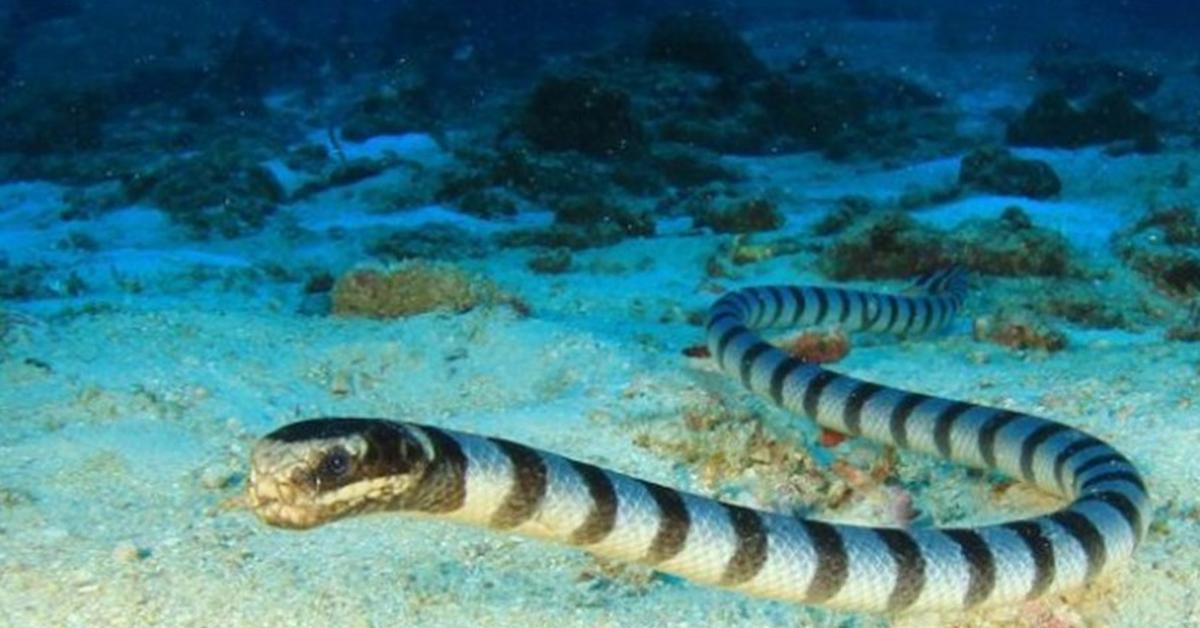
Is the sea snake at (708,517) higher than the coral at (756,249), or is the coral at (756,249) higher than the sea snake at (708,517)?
the sea snake at (708,517)

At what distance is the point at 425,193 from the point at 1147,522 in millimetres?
8830

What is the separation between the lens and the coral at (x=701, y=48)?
1587 centimetres

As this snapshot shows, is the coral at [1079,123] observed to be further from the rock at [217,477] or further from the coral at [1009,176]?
the rock at [217,477]

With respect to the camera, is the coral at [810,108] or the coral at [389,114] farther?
the coral at [389,114]

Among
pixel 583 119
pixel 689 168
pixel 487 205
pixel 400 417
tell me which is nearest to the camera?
pixel 400 417

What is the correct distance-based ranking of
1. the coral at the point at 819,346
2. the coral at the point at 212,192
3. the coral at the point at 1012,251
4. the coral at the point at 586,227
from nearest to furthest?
the coral at the point at 819,346 → the coral at the point at 1012,251 → the coral at the point at 586,227 → the coral at the point at 212,192

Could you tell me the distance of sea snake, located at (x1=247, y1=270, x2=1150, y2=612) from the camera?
2.31 metres

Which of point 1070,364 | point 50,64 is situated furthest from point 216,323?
point 50,64

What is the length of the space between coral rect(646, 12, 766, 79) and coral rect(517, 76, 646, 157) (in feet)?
11.2

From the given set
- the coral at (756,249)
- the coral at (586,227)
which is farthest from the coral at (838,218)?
the coral at (586,227)

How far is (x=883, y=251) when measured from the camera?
7.60 meters

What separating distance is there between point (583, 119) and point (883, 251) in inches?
222

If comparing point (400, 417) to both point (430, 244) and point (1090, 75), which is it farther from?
point (1090, 75)

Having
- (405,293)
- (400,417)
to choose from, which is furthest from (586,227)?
(400,417)
